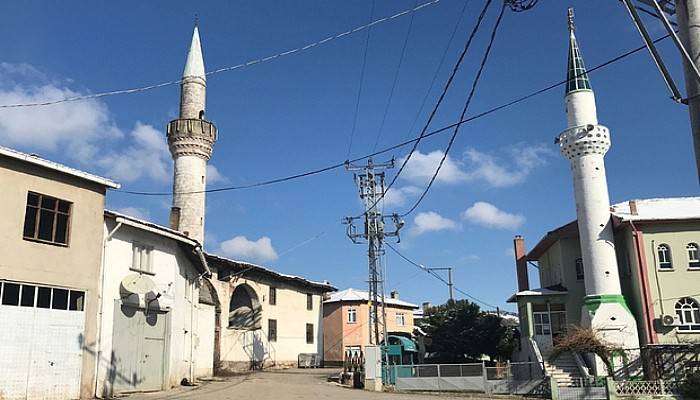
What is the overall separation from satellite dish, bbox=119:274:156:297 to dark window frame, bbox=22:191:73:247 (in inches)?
95.4

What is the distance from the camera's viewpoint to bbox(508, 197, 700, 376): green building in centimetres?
2658

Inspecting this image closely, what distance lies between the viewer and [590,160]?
2959 centimetres

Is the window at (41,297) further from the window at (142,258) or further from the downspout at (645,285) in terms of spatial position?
the downspout at (645,285)

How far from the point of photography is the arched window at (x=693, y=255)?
89.3 ft

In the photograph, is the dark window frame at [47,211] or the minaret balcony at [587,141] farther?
the minaret balcony at [587,141]

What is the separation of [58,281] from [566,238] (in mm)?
24822

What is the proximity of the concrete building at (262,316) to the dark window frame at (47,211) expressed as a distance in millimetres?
16235

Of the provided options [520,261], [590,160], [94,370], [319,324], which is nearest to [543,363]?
[590,160]

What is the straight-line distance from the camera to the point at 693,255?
27.3 meters

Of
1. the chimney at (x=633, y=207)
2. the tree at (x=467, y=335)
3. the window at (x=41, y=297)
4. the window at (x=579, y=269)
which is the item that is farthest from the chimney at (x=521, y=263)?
the window at (x=41, y=297)

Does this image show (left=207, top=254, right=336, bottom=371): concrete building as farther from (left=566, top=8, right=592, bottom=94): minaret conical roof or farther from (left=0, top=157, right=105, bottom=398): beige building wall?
(left=566, top=8, right=592, bottom=94): minaret conical roof

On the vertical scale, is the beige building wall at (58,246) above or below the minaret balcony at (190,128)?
below

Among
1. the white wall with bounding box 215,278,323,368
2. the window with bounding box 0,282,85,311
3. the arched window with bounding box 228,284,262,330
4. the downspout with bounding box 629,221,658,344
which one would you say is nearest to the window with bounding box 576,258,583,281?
the downspout with bounding box 629,221,658,344

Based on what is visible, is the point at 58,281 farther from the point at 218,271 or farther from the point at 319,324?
the point at 319,324
